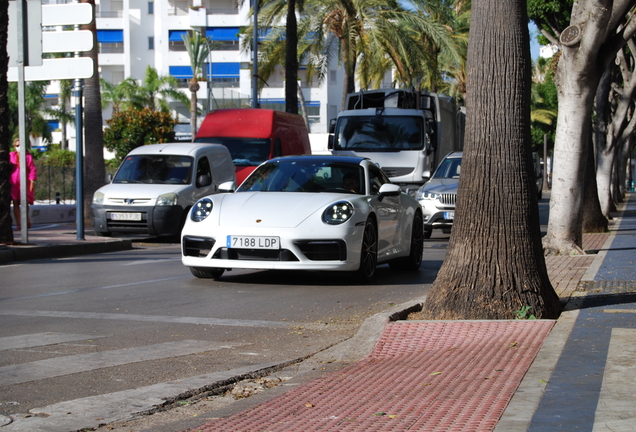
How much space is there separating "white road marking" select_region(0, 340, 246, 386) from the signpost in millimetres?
9202

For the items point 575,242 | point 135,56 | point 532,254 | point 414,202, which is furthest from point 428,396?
point 135,56

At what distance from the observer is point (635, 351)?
222 inches

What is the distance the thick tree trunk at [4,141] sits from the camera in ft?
47.3

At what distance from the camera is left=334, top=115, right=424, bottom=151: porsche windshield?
23406 mm

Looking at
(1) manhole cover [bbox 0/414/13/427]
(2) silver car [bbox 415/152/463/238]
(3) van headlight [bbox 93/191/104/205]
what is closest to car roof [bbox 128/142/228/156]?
(3) van headlight [bbox 93/191/104/205]

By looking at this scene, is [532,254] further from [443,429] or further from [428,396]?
[443,429]

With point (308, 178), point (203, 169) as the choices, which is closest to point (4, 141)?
point (203, 169)

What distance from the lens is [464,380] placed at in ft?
16.8

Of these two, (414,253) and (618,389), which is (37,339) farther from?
(414,253)

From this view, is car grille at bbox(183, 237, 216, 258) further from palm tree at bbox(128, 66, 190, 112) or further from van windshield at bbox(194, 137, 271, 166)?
palm tree at bbox(128, 66, 190, 112)

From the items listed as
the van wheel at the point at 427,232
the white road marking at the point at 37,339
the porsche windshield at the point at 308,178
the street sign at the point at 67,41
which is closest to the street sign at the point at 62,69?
the street sign at the point at 67,41

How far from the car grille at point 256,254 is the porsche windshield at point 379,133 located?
13658 millimetres

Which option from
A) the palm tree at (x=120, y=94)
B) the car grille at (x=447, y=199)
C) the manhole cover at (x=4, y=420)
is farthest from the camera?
the palm tree at (x=120, y=94)

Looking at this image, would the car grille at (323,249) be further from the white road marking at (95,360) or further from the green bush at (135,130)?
the green bush at (135,130)
